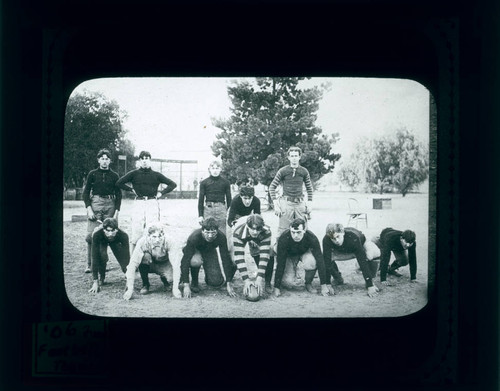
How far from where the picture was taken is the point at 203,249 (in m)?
1.46

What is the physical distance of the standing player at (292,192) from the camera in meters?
1.42

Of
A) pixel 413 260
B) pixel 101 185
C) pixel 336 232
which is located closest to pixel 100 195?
pixel 101 185

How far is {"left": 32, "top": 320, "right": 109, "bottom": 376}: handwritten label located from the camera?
53.6 inches

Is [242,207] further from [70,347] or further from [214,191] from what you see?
[70,347]

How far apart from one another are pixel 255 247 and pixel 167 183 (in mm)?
350

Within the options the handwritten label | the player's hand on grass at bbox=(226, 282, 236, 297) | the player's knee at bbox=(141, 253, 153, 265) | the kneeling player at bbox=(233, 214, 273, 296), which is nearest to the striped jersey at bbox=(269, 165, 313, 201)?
the kneeling player at bbox=(233, 214, 273, 296)

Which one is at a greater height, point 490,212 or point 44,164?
point 44,164

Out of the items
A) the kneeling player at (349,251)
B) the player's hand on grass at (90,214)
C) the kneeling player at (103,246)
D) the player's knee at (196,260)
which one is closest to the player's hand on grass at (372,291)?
the kneeling player at (349,251)

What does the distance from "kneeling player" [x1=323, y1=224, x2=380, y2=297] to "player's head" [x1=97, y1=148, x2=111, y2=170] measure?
0.73 meters
